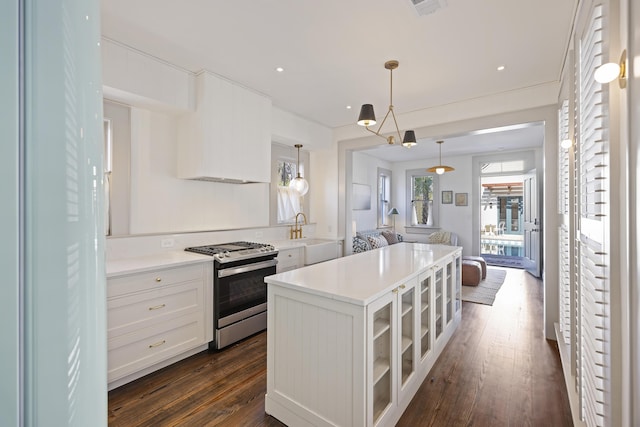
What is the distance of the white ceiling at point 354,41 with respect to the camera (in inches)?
80.8

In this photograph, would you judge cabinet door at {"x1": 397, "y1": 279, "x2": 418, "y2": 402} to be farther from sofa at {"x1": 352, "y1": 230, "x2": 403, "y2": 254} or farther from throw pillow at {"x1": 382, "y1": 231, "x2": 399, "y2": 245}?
throw pillow at {"x1": 382, "y1": 231, "x2": 399, "y2": 245}

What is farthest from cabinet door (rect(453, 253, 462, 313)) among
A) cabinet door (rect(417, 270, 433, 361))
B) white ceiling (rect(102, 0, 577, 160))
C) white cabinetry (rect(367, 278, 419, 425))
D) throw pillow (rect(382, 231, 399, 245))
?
throw pillow (rect(382, 231, 399, 245))

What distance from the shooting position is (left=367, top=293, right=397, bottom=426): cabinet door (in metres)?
1.66

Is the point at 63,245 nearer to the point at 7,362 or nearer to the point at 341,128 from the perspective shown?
the point at 7,362

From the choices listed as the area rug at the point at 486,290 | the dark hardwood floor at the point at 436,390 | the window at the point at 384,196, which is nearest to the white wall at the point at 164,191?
the dark hardwood floor at the point at 436,390

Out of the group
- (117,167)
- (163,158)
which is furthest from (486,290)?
(117,167)

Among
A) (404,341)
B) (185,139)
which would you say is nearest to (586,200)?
(404,341)

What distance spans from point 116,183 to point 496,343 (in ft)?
12.9

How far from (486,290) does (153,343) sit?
4.64 meters

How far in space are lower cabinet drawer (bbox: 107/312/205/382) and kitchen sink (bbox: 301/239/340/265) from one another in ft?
5.38

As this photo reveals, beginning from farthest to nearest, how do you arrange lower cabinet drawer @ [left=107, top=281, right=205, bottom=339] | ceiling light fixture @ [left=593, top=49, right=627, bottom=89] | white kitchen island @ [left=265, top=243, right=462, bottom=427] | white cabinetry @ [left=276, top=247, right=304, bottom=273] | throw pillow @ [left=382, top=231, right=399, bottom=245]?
throw pillow @ [left=382, top=231, right=399, bottom=245]
white cabinetry @ [left=276, top=247, right=304, bottom=273]
lower cabinet drawer @ [left=107, top=281, right=205, bottom=339]
white kitchen island @ [left=265, top=243, right=462, bottom=427]
ceiling light fixture @ [left=593, top=49, right=627, bottom=89]

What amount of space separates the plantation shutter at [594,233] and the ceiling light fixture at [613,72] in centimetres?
21

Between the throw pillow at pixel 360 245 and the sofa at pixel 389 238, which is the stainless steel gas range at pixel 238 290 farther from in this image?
the sofa at pixel 389 238

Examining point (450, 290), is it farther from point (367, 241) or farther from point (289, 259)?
point (367, 241)
